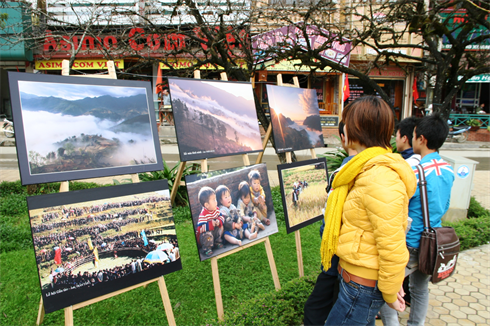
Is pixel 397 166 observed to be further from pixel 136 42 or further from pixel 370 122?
pixel 136 42

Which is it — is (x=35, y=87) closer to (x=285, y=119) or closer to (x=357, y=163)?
(x=357, y=163)

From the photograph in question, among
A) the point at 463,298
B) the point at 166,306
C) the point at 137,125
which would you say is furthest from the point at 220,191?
the point at 463,298

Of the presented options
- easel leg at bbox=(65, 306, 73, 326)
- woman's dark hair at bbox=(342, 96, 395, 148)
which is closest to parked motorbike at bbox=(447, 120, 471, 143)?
A: woman's dark hair at bbox=(342, 96, 395, 148)

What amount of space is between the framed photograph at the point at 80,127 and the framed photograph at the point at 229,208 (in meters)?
0.43

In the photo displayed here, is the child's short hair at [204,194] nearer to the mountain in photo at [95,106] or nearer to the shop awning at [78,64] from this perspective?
the mountain in photo at [95,106]

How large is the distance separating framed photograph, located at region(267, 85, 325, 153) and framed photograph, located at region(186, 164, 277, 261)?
531 mm

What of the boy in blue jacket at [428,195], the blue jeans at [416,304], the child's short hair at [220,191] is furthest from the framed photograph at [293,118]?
the blue jeans at [416,304]

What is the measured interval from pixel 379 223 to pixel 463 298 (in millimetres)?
2654

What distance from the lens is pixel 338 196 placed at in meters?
1.77

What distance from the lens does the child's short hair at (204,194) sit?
8.55 feet

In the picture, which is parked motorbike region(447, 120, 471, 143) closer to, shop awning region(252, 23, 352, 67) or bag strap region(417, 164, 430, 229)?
shop awning region(252, 23, 352, 67)

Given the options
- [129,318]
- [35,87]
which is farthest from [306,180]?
[35,87]

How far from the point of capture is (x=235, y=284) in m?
3.36

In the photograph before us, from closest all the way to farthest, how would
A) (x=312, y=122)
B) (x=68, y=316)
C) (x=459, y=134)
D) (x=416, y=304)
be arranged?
(x=68, y=316) → (x=416, y=304) → (x=312, y=122) → (x=459, y=134)
